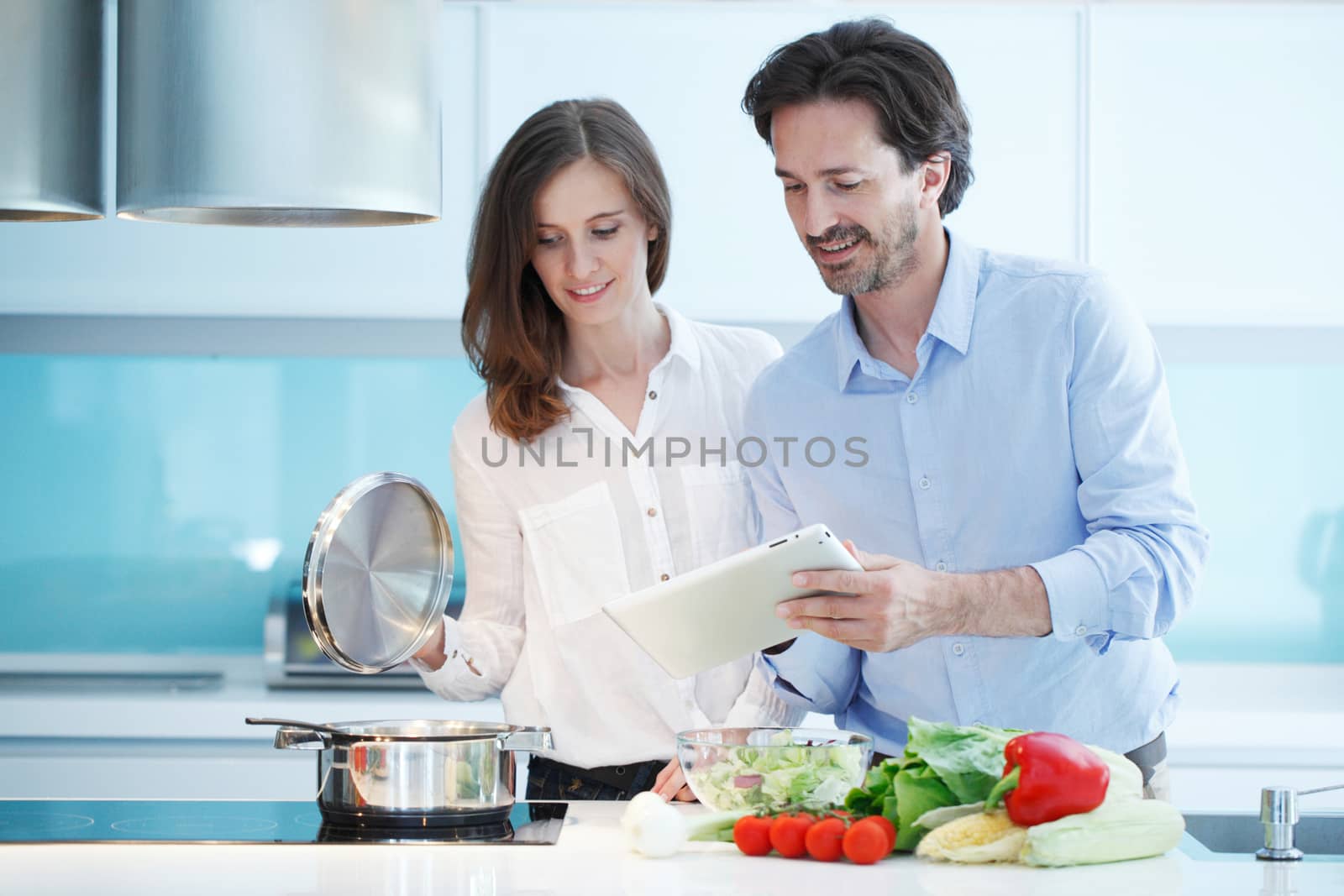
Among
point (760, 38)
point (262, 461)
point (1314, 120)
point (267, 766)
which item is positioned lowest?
point (267, 766)

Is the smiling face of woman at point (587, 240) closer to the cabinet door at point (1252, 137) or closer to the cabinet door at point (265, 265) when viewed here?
the cabinet door at point (265, 265)

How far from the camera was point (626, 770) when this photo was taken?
2039 millimetres

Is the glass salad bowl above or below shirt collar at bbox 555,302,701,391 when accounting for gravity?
below

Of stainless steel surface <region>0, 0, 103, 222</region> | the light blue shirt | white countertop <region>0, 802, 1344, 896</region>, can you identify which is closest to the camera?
white countertop <region>0, 802, 1344, 896</region>

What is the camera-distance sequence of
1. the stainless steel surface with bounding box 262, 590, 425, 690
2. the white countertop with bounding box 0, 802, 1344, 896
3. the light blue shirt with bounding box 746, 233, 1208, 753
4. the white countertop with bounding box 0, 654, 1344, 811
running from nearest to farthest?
the white countertop with bounding box 0, 802, 1344, 896
the light blue shirt with bounding box 746, 233, 1208, 753
the white countertop with bounding box 0, 654, 1344, 811
the stainless steel surface with bounding box 262, 590, 425, 690

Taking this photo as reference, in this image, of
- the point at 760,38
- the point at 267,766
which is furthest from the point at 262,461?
the point at 760,38

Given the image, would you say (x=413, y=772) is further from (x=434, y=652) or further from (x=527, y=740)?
(x=434, y=652)

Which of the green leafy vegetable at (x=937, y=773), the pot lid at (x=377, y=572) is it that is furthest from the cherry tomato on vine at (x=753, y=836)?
the pot lid at (x=377, y=572)

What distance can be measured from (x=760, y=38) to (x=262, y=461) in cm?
171

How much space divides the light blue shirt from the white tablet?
0.94 ft

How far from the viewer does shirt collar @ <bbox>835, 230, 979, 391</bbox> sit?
1.88 meters

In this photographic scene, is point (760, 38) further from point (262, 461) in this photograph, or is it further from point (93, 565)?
point (93, 565)

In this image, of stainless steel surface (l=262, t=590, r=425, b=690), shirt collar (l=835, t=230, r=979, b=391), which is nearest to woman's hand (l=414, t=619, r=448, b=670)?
shirt collar (l=835, t=230, r=979, b=391)

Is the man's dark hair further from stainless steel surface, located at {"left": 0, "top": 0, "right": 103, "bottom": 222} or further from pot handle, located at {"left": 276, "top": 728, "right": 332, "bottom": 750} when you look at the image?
Answer: pot handle, located at {"left": 276, "top": 728, "right": 332, "bottom": 750}
